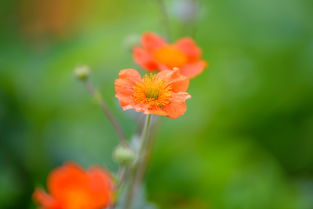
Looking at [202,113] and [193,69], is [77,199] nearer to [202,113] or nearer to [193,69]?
[193,69]

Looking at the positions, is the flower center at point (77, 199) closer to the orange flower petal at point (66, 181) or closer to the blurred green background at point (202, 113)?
the orange flower petal at point (66, 181)

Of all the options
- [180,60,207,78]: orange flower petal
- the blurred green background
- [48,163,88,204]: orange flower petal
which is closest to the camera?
[180,60,207,78]: orange flower petal

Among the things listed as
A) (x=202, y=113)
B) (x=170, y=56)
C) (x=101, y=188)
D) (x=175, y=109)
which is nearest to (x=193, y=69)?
(x=170, y=56)

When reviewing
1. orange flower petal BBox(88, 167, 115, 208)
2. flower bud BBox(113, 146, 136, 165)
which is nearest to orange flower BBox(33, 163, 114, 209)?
orange flower petal BBox(88, 167, 115, 208)

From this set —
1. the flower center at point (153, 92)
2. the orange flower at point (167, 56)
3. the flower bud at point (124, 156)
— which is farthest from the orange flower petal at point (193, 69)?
the flower bud at point (124, 156)

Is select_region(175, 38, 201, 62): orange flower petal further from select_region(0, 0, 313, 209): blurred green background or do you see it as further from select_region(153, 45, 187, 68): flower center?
select_region(0, 0, 313, 209): blurred green background

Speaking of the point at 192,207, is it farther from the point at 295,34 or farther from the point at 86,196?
the point at 295,34
